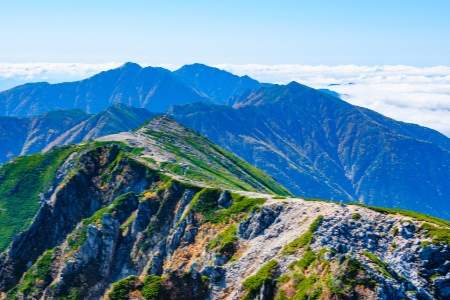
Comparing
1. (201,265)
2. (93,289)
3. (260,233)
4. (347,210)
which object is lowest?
(93,289)

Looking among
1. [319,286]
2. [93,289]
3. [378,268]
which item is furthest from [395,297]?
[93,289]

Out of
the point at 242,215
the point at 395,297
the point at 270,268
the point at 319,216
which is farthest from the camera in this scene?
the point at 242,215

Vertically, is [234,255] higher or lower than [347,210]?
lower

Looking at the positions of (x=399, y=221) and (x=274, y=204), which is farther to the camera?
(x=274, y=204)

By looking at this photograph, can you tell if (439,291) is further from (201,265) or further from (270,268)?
(201,265)

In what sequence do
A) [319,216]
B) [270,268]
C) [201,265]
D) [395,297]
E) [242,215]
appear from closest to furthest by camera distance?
1. [395,297]
2. [270,268]
3. [319,216]
4. [201,265]
5. [242,215]

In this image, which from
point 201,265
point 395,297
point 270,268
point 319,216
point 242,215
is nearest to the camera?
point 395,297

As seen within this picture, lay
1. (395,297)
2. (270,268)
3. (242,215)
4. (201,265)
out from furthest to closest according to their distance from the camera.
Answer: (242,215), (201,265), (270,268), (395,297)

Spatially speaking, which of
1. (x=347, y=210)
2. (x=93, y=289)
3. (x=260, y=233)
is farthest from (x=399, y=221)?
(x=93, y=289)

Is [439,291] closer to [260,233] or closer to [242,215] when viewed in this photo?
[260,233]
